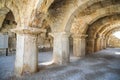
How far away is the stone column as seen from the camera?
486 cm

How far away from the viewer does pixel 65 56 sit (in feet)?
23.0

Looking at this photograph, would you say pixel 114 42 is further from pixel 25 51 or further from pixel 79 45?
pixel 25 51

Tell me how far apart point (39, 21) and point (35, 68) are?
1.76 meters

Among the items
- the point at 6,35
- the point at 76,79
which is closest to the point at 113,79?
the point at 76,79

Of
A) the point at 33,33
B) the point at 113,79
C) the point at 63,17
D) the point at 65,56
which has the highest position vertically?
the point at 63,17

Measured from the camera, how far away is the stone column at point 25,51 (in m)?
4.86

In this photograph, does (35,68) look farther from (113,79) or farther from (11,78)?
(113,79)

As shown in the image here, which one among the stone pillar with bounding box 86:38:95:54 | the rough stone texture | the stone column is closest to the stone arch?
the rough stone texture

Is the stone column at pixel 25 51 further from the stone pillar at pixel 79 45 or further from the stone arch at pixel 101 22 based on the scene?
the stone arch at pixel 101 22

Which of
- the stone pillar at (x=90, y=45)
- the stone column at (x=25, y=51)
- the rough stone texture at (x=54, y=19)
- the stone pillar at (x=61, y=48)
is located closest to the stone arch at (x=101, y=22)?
the rough stone texture at (x=54, y=19)

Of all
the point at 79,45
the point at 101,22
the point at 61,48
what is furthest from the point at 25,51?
the point at 101,22

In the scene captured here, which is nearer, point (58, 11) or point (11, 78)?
point (11, 78)

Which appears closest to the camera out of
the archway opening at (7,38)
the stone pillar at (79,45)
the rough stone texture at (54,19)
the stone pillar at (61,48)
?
the rough stone texture at (54,19)

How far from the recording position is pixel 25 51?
4898 millimetres
